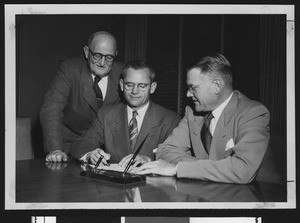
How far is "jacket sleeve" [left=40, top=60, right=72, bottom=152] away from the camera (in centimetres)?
208

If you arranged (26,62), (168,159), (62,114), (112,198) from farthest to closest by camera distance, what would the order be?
(62,114) < (26,62) < (168,159) < (112,198)

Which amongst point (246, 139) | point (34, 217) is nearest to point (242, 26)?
point (246, 139)

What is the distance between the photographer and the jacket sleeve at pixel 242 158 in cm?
161

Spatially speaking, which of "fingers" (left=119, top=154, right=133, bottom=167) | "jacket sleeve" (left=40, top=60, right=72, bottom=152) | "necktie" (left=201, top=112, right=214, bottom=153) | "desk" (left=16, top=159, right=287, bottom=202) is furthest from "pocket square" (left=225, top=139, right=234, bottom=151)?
"jacket sleeve" (left=40, top=60, right=72, bottom=152)

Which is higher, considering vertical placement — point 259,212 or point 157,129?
point 157,129

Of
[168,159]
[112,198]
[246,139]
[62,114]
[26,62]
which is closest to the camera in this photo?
[112,198]

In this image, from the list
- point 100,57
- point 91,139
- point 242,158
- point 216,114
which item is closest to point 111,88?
point 100,57

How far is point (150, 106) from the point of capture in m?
2.05

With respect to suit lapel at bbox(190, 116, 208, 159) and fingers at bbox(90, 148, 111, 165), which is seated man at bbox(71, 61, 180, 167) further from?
suit lapel at bbox(190, 116, 208, 159)

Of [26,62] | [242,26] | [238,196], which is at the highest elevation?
[242,26]

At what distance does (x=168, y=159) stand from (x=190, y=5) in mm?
759

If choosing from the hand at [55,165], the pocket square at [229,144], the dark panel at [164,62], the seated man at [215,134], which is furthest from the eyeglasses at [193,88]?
the hand at [55,165]

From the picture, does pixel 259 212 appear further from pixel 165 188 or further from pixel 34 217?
pixel 34 217

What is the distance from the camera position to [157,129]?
1989 millimetres
